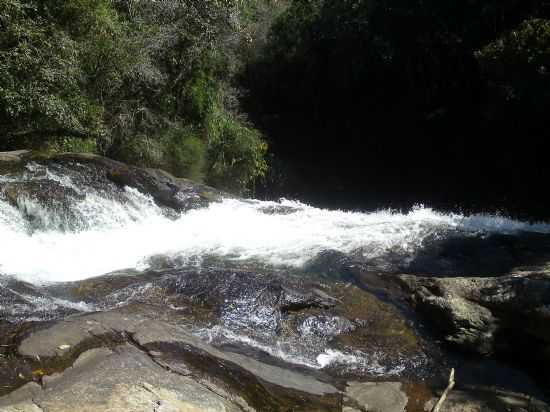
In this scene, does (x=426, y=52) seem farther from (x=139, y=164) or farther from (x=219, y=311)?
(x=219, y=311)

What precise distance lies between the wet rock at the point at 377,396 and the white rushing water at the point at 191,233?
3.39m

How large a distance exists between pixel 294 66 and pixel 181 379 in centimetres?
1870

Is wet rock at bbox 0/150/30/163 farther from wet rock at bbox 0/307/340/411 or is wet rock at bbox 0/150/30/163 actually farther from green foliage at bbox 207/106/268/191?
wet rock at bbox 0/307/340/411

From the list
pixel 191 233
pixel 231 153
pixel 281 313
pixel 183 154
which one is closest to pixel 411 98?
Answer: pixel 231 153

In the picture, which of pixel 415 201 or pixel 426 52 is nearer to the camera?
pixel 415 201

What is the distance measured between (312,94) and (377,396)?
17236 mm

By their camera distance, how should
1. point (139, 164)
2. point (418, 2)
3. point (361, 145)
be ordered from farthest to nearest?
point (361, 145)
point (418, 2)
point (139, 164)

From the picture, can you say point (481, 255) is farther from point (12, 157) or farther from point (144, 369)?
point (12, 157)

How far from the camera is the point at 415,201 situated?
15.7 meters

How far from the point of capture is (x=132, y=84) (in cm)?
1462

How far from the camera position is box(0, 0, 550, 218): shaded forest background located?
39.6 ft

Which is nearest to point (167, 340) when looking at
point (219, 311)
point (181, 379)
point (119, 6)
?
point (181, 379)

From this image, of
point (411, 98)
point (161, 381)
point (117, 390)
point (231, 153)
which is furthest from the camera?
point (411, 98)

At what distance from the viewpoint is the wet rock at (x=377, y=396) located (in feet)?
16.6
